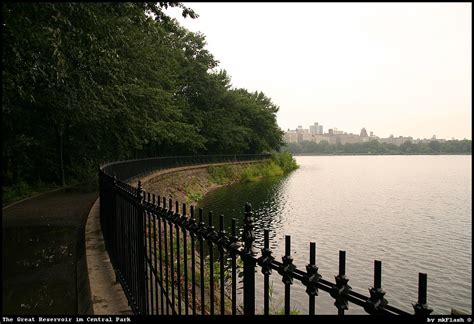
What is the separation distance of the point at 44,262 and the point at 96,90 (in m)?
7.98

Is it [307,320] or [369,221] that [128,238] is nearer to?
[307,320]

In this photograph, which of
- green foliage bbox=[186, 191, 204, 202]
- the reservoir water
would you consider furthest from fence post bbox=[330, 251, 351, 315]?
green foliage bbox=[186, 191, 204, 202]

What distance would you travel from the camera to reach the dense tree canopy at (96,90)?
23.5 ft

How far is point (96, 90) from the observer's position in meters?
13.1

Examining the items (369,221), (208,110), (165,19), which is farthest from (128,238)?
(208,110)

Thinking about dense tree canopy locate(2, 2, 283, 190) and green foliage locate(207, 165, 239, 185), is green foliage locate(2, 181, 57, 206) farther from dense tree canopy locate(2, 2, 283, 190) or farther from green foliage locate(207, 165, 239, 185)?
green foliage locate(207, 165, 239, 185)

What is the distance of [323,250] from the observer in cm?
1295

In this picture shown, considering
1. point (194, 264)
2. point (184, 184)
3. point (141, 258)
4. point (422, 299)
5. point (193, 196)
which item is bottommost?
point (193, 196)

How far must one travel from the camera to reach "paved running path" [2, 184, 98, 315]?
16.2ft

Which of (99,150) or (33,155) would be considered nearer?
(33,155)

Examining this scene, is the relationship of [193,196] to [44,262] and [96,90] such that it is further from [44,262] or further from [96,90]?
[44,262]

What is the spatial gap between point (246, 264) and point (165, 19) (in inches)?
302

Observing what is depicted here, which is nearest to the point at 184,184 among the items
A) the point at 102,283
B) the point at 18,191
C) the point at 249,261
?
the point at 18,191

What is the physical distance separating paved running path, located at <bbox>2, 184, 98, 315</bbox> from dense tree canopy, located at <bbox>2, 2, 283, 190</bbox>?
3156 mm
